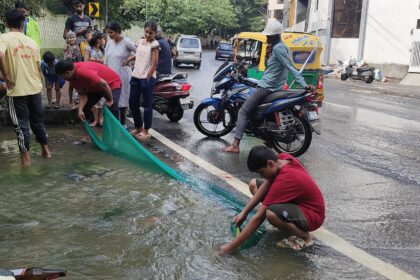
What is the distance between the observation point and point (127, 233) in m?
4.06

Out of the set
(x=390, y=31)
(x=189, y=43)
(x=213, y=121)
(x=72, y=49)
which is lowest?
(x=213, y=121)

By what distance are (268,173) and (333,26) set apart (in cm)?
2870

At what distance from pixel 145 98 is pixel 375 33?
22760mm

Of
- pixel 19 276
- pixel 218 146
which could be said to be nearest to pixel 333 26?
pixel 218 146

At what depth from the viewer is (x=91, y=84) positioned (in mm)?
6336

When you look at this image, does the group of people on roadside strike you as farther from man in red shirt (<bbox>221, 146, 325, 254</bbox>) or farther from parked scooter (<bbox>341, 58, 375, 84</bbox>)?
parked scooter (<bbox>341, 58, 375, 84</bbox>)

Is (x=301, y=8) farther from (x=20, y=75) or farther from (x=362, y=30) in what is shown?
(x=20, y=75)

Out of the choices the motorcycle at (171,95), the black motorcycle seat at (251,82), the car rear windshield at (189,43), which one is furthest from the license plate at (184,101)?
the car rear windshield at (189,43)

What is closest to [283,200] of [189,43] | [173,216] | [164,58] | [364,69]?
[173,216]

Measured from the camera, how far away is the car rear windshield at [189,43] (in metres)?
28.6

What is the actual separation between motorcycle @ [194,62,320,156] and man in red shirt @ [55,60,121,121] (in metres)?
1.71

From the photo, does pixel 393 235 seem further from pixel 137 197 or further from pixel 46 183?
pixel 46 183

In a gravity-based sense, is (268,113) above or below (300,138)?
above

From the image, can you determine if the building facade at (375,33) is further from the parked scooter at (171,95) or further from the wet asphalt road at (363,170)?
the parked scooter at (171,95)
